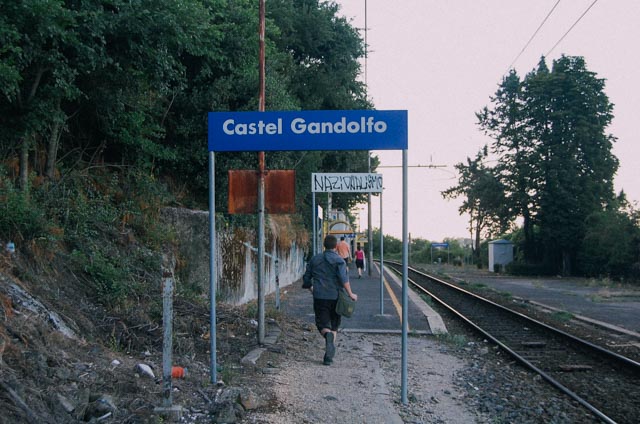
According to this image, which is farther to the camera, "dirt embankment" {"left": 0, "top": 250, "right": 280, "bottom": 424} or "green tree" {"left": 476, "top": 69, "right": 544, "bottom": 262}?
"green tree" {"left": 476, "top": 69, "right": 544, "bottom": 262}

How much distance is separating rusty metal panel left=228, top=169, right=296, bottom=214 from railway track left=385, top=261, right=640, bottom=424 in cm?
410

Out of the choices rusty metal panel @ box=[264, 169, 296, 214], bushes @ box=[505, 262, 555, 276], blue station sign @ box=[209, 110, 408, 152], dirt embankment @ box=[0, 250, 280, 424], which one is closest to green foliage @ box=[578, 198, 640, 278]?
bushes @ box=[505, 262, 555, 276]

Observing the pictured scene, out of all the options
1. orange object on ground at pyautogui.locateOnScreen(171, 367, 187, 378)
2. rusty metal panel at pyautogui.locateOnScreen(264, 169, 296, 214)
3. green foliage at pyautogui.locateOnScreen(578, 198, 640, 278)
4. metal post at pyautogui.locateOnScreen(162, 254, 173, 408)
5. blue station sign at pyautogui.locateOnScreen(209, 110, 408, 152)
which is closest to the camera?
metal post at pyautogui.locateOnScreen(162, 254, 173, 408)

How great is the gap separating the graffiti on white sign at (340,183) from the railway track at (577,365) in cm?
363

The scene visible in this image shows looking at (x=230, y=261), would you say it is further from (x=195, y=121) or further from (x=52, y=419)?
(x=52, y=419)

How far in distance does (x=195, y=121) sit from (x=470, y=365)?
8.63 meters

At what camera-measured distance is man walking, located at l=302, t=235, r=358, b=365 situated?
7980mm

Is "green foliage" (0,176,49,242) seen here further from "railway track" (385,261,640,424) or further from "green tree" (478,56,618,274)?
"green tree" (478,56,618,274)

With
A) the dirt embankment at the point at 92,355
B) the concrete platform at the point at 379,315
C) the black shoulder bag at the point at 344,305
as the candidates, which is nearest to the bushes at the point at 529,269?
the concrete platform at the point at 379,315

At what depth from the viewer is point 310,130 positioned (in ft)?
22.4

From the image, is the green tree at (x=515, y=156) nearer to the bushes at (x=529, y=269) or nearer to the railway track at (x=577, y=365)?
the bushes at (x=529, y=269)

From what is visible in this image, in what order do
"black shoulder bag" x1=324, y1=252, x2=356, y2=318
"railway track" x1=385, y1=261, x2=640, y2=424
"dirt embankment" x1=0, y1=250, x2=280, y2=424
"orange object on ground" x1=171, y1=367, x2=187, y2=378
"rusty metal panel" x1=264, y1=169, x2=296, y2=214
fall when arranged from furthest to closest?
"rusty metal panel" x1=264, y1=169, x2=296, y2=214 → "black shoulder bag" x1=324, y1=252, x2=356, y2=318 → "railway track" x1=385, y1=261, x2=640, y2=424 → "orange object on ground" x1=171, y1=367, x2=187, y2=378 → "dirt embankment" x1=0, y1=250, x2=280, y2=424

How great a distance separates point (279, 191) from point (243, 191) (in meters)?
0.47

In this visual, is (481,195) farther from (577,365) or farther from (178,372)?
(178,372)
